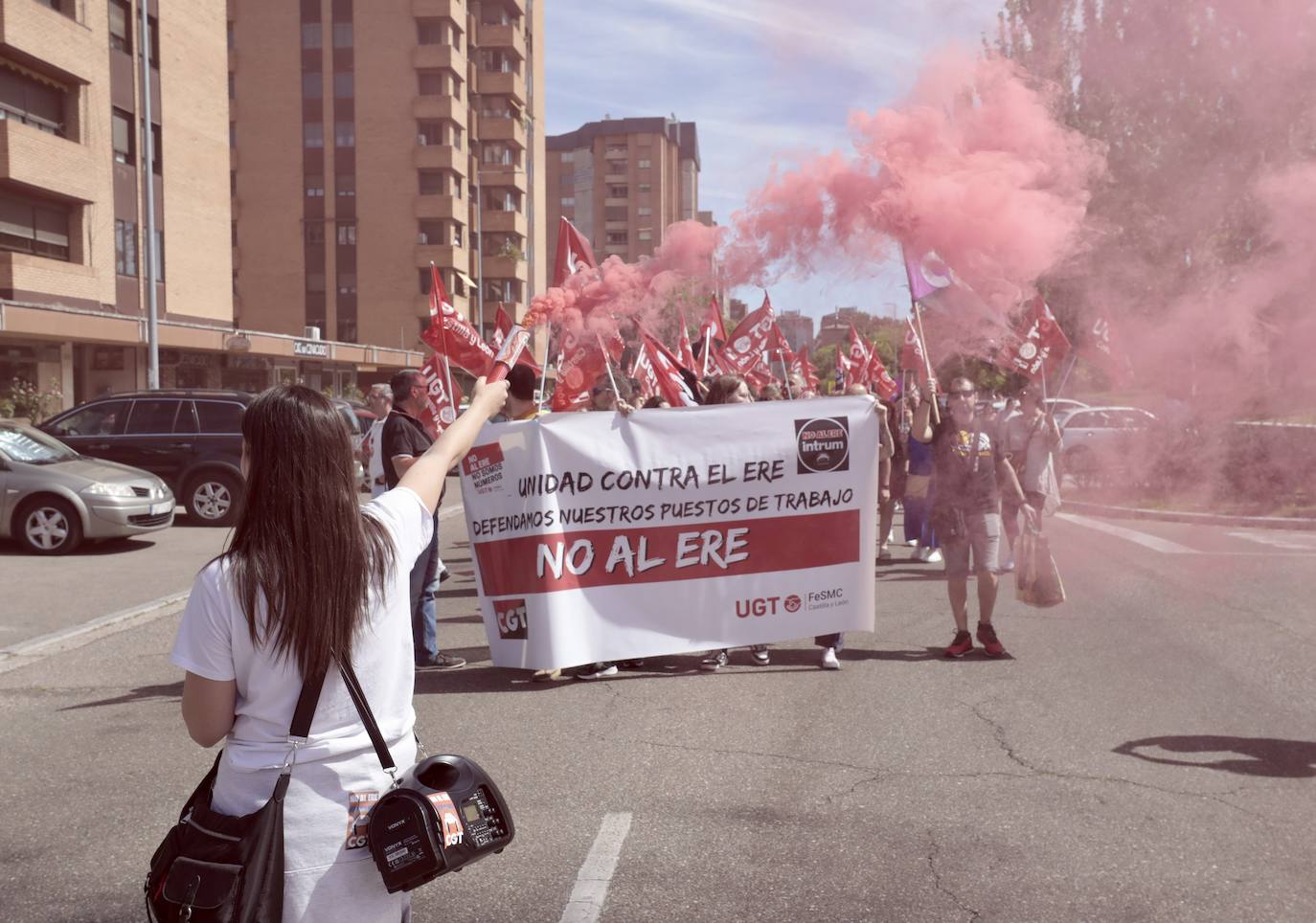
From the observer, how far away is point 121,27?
33.5m

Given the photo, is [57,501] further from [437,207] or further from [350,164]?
[350,164]

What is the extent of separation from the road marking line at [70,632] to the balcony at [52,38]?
74.7 feet

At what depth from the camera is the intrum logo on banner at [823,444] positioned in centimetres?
810

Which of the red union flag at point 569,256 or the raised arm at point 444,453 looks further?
the red union flag at point 569,256

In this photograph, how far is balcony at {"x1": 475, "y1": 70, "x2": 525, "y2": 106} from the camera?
67.8 m

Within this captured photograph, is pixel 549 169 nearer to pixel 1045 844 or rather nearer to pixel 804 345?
pixel 804 345

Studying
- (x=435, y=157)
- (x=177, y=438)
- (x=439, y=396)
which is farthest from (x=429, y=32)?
(x=439, y=396)

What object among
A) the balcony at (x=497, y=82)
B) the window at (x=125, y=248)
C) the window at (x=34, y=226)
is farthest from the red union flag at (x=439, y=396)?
the balcony at (x=497, y=82)

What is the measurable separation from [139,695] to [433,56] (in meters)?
59.1

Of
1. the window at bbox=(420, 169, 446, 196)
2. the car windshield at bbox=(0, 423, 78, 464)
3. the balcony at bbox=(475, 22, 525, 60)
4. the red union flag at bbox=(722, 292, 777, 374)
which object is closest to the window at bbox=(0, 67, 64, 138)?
the car windshield at bbox=(0, 423, 78, 464)

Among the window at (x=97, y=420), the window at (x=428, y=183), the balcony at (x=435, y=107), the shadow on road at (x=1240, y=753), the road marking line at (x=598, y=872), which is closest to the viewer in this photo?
the road marking line at (x=598, y=872)

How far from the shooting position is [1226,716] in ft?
22.2

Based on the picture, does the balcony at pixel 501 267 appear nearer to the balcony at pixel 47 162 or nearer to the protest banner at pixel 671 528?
the balcony at pixel 47 162

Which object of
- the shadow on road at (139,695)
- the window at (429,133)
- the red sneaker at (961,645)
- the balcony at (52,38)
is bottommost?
the shadow on road at (139,695)
